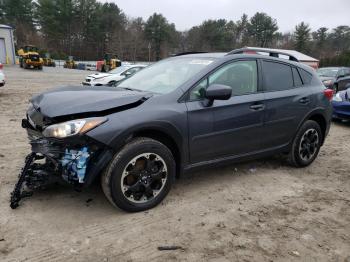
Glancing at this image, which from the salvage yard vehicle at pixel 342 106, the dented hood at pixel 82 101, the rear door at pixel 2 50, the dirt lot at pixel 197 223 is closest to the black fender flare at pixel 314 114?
the dirt lot at pixel 197 223

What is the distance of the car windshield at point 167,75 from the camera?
147 inches

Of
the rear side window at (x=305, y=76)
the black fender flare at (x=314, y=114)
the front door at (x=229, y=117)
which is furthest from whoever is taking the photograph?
the rear side window at (x=305, y=76)

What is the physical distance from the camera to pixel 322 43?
74.8 meters

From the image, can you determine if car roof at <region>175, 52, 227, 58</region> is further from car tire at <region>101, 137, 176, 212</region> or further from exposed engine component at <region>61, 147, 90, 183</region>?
exposed engine component at <region>61, 147, 90, 183</region>

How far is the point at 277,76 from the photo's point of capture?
450 centimetres

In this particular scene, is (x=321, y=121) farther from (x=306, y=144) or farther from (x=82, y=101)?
(x=82, y=101)

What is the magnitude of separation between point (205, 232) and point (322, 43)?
8188 cm

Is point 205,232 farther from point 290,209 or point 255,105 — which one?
point 255,105

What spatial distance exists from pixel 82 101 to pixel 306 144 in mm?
3439

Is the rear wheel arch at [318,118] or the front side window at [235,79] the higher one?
the front side window at [235,79]

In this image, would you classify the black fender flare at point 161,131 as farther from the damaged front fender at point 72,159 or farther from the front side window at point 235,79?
the front side window at point 235,79

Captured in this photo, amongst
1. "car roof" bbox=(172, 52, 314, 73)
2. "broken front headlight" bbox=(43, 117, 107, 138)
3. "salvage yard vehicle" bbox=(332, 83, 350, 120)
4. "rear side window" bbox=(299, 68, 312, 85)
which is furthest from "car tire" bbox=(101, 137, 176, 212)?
"salvage yard vehicle" bbox=(332, 83, 350, 120)

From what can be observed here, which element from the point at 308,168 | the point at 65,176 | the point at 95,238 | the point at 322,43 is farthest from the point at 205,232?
the point at 322,43

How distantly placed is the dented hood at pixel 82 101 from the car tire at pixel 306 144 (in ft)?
8.29
